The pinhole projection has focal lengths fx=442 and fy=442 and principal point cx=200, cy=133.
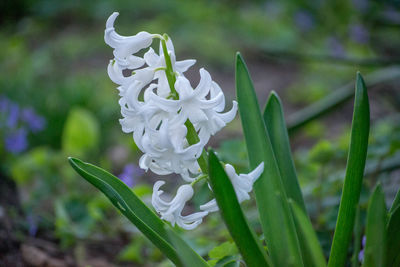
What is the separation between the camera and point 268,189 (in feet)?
3.20

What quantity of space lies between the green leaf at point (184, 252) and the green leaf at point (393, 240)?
401 mm

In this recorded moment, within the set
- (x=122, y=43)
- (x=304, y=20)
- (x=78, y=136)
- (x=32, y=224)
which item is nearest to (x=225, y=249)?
(x=122, y=43)

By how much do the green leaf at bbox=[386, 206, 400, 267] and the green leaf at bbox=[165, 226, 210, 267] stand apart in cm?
40

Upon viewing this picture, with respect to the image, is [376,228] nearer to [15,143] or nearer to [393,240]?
[393,240]

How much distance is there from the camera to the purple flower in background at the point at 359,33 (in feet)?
13.2

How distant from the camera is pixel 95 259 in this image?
5.48ft

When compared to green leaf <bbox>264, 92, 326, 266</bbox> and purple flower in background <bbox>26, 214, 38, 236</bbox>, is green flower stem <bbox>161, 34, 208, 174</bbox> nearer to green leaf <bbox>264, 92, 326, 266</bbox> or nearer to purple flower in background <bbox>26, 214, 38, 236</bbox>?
green leaf <bbox>264, 92, 326, 266</bbox>

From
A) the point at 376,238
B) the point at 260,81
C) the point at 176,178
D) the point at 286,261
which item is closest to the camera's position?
the point at 376,238

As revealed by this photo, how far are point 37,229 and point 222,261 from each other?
1.11 meters

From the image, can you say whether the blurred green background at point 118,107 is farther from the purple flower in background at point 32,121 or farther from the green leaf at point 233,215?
the green leaf at point 233,215

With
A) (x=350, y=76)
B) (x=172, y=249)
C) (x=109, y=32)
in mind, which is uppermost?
(x=109, y=32)

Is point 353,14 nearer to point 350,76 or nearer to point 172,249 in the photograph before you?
point 350,76

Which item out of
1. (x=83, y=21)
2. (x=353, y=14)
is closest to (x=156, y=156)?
(x=353, y=14)

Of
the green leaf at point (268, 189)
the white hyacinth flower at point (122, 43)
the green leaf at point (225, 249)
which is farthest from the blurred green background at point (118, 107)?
the white hyacinth flower at point (122, 43)
